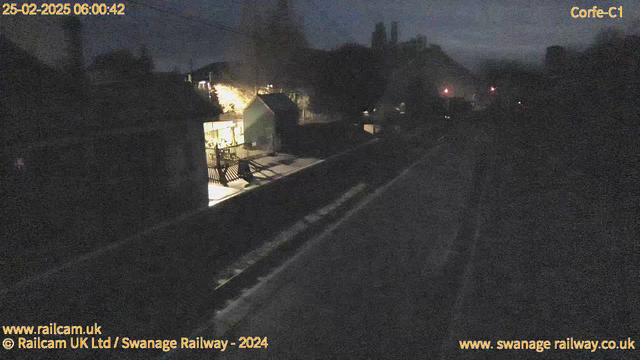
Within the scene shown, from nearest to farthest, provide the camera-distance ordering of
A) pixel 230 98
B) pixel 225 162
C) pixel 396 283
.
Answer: pixel 396 283 → pixel 225 162 → pixel 230 98

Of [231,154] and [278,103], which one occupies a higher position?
[278,103]

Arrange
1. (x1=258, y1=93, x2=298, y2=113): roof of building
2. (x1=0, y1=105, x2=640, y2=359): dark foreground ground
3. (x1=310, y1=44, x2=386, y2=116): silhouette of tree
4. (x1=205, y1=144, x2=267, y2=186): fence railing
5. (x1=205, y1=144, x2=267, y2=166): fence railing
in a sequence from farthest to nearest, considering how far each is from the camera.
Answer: (x1=310, y1=44, x2=386, y2=116): silhouette of tree < (x1=258, y1=93, x2=298, y2=113): roof of building < (x1=205, y1=144, x2=267, y2=166): fence railing < (x1=205, y1=144, x2=267, y2=186): fence railing < (x1=0, y1=105, x2=640, y2=359): dark foreground ground

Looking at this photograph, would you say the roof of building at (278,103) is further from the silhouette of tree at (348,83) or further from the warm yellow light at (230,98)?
the silhouette of tree at (348,83)

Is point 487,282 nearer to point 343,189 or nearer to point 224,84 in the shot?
point 343,189

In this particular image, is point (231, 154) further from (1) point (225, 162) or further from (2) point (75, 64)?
(2) point (75, 64)

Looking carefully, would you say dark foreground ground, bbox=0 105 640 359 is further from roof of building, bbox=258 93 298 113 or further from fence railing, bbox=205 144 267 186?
roof of building, bbox=258 93 298 113

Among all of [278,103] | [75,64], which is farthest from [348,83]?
[75,64]

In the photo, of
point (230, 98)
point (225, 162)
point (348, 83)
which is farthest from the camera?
point (348, 83)

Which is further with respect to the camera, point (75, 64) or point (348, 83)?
point (348, 83)

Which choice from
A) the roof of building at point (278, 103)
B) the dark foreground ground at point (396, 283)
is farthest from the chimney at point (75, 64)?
the roof of building at point (278, 103)

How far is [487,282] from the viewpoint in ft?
21.8

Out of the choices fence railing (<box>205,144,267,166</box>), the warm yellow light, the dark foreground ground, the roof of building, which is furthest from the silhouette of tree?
the dark foreground ground

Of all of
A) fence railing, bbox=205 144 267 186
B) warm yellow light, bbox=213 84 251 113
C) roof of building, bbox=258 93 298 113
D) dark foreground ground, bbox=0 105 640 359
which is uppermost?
warm yellow light, bbox=213 84 251 113

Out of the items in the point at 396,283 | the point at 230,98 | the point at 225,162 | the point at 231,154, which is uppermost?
the point at 230,98
